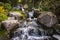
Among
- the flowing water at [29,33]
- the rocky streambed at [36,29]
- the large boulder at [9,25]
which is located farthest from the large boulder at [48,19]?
the large boulder at [9,25]

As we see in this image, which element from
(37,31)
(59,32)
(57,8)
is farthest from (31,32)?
(57,8)

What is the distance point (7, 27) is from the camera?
10.0 metres

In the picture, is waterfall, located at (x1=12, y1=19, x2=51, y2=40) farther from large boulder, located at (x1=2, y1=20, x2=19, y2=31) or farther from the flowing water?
large boulder, located at (x1=2, y1=20, x2=19, y2=31)

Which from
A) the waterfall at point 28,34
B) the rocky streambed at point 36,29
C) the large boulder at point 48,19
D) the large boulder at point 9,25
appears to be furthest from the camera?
the large boulder at point 48,19

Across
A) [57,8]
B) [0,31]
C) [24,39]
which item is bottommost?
[24,39]

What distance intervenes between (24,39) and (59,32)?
253 cm

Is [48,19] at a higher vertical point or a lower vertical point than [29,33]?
higher

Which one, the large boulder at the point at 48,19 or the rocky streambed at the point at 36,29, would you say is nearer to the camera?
the rocky streambed at the point at 36,29

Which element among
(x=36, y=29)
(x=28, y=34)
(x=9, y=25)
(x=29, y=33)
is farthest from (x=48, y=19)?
(x=9, y=25)

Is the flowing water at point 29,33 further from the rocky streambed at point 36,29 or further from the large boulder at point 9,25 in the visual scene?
the large boulder at point 9,25

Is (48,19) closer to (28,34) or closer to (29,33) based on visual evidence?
(29,33)

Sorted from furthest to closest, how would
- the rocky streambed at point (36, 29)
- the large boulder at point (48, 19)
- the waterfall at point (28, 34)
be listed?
the large boulder at point (48, 19)
the waterfall at point (28, 34)
the rocky streambed at point (36, 29)

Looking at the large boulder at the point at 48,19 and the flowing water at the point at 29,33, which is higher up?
the large boulder at the point at 48,19

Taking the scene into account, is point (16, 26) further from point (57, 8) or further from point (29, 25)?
point (57, 8)
